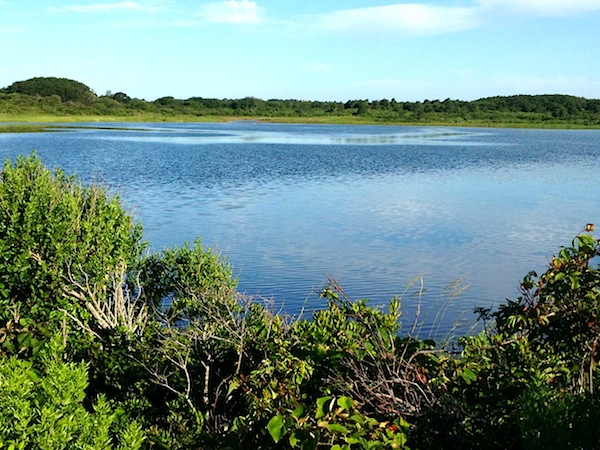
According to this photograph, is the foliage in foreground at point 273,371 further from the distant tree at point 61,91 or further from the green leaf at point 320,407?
the distant tree at point 61,91

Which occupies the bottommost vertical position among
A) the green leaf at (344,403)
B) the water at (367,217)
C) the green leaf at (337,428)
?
the water at (367,217)

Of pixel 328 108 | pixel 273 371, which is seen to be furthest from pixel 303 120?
pixel 273 371

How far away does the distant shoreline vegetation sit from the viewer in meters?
139

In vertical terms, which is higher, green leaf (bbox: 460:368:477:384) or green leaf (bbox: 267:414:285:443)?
green leaf (bbox: 460:368:477:384)

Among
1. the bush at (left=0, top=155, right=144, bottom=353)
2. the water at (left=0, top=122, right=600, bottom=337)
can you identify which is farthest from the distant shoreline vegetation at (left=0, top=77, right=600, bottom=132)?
the bush at (left=0, top=155, right=144, bottom=353)

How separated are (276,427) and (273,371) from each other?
77cm

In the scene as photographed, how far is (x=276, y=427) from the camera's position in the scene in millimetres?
4719

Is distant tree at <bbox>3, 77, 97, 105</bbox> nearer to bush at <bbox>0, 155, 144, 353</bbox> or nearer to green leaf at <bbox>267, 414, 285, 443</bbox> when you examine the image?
bush at <bbox>0, 155, 144, 353</bbox>

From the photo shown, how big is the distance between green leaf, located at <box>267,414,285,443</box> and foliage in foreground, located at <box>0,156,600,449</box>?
0.04 feet

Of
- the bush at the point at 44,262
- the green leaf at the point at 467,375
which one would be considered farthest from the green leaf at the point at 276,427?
the bush at the point at 44,262

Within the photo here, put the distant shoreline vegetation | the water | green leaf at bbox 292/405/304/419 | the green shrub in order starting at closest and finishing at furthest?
the green shrub
green leaf at bbox 292/405/304/419
the water
the distant shoreline vegetation

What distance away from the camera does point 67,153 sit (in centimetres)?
4981

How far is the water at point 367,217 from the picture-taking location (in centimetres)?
1619

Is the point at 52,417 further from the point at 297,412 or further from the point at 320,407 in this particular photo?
the point at 320,407
